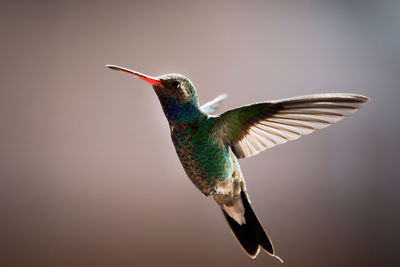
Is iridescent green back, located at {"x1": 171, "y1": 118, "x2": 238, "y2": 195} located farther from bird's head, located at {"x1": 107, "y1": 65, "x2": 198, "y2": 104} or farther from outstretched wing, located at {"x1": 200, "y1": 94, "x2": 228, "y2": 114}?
outstretched wing, located at {"x1": 200, "y1": 94, "x2": 228, "y2": 114}

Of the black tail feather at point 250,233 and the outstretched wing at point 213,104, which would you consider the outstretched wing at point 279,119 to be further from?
the outstretched wing at point 213,104

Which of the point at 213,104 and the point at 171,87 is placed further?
the point at 213,104

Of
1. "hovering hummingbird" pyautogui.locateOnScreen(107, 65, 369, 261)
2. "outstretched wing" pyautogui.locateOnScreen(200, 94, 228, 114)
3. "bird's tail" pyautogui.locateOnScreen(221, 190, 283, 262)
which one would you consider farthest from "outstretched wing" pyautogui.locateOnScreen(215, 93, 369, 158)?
Answer: "outstretched wing" pyautogui.locateOnScreen(200, 94, 228, 114)

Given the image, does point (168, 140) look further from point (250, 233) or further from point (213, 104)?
point (250, 233)

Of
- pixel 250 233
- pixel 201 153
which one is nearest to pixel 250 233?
pixel 250 233

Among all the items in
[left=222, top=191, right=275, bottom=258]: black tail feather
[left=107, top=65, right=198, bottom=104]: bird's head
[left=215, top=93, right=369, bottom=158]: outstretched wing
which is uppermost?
[left=107, top=65, right=198, bottom=104]: bird's head

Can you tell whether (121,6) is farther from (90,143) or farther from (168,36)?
(90,143)
